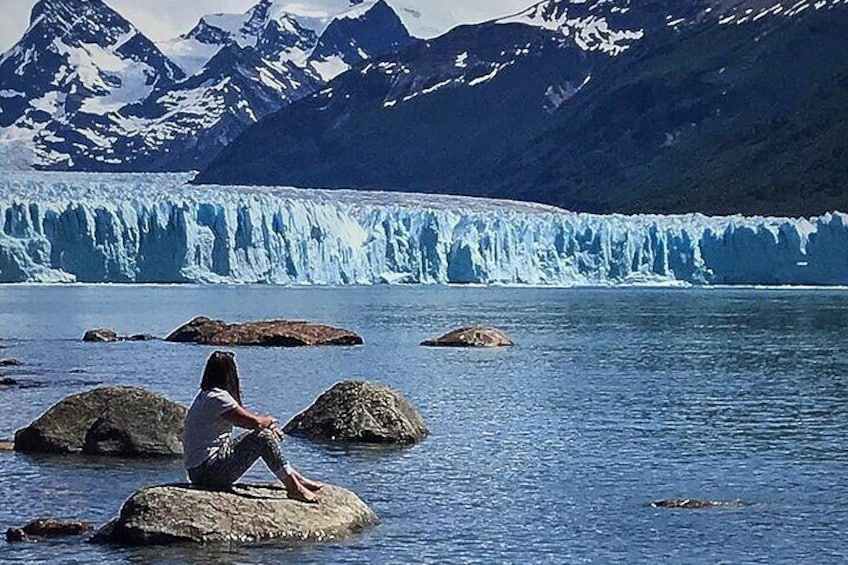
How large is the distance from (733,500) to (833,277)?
254 feet

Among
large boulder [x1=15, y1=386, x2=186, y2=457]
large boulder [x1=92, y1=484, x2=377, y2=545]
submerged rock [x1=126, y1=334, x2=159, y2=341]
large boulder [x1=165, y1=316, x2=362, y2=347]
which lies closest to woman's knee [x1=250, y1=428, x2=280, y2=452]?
large boulder [x1=92, y1=484, x2=377, y2=545]

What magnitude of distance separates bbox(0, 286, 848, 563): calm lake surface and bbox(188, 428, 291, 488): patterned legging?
2.62ft

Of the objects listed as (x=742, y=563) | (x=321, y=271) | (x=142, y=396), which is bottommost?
(x=742, y=563)

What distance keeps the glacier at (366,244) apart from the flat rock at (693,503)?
212 feet

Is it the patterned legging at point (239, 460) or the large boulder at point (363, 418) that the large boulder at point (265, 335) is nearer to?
the large boulder at point (363, 418)

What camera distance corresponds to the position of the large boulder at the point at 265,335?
5078 cm

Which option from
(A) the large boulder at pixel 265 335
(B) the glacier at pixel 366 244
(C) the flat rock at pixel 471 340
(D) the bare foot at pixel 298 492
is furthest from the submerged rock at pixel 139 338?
(D) the bare foot at pixel 298 492

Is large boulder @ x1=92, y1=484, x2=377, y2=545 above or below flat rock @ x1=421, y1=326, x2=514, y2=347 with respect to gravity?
below

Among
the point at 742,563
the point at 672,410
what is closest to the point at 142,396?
the point at 742,563

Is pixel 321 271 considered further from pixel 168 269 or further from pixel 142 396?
pixel 142 396

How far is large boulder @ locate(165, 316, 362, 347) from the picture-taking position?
167 ft

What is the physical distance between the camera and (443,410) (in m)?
30.8

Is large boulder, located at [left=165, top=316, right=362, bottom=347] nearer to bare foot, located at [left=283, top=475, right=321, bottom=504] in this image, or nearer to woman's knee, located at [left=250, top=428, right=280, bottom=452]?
bare foot, located at [left=283, top=475, right=321, bottom=504]

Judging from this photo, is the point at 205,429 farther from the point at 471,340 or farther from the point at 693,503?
the point at 471,340
